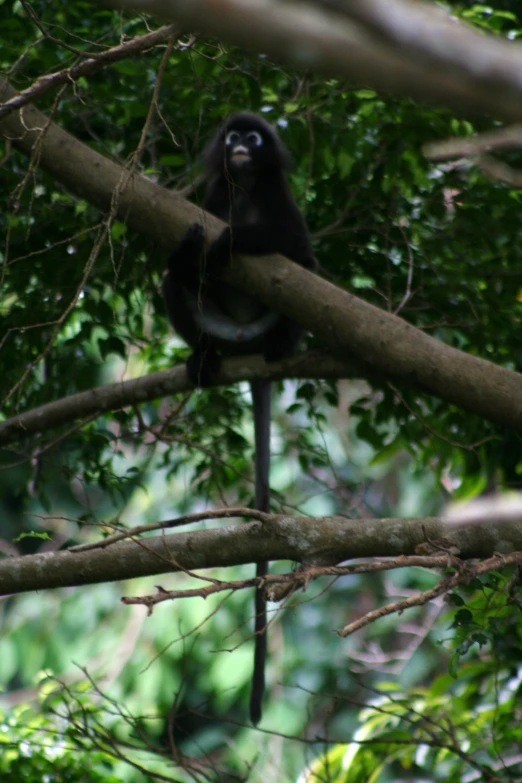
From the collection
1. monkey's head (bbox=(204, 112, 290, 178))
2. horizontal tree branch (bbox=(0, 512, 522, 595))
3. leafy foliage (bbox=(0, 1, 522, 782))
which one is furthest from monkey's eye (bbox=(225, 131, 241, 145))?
horizontal tree branch (bbox=(0, 512, 522, 595))

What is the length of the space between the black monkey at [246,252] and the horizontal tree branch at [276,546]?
0.83 m

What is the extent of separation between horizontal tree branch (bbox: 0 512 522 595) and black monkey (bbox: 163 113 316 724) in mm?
826

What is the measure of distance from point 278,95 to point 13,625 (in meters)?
5.08

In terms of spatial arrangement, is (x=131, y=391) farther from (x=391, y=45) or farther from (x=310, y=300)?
(x=391, y=45)

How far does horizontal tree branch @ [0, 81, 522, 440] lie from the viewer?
7.51ft

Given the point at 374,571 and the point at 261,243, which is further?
the point at 261,243

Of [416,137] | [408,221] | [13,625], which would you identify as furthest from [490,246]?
[13,625]

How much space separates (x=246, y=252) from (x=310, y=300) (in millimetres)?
472

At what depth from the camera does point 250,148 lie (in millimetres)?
3910

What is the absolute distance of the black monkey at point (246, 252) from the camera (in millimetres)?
3066

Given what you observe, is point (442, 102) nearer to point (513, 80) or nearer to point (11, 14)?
point (513, 80)

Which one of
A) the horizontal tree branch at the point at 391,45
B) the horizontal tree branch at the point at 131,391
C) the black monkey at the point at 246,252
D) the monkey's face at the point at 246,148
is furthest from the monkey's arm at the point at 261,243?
the horizontal tree branch at the point at 391,45

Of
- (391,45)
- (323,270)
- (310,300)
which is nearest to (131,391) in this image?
(310,300)

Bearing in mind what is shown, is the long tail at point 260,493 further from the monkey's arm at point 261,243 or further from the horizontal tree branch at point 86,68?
the horizontal tree branch at point 86,68
